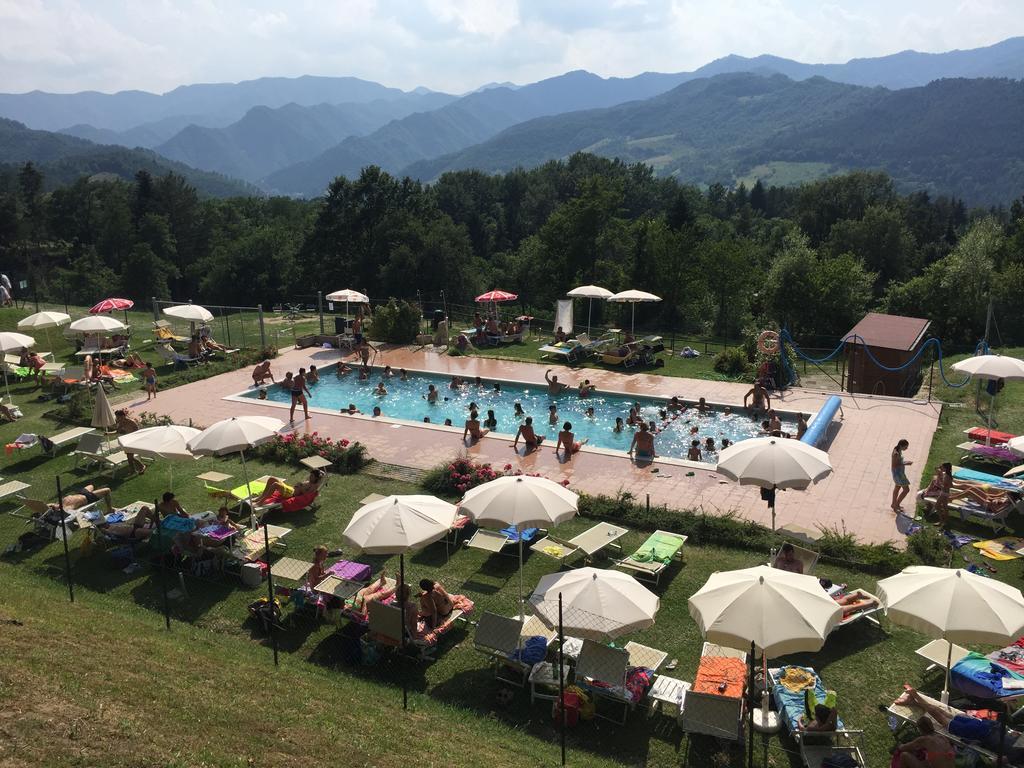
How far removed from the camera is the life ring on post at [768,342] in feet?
70.1

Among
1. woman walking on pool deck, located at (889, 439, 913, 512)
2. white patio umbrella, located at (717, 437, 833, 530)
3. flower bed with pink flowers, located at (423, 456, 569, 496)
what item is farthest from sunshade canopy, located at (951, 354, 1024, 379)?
flower bed with pink flowers, located at (423, 456, 569, 496)

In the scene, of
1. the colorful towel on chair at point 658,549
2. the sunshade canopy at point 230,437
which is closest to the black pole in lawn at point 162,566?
the sunshade canopy at point 230,437

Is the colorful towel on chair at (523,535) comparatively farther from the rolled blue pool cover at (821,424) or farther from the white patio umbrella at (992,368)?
the white patio umbrella at (992,368)

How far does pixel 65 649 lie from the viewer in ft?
25.1

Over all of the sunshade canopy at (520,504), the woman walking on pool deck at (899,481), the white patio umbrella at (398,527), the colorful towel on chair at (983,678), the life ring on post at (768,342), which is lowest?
the colorful towel on chair at (983,678)

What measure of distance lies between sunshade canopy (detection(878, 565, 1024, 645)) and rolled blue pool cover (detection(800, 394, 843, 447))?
8008mm

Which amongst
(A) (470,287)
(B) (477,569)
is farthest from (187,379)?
(A) (470,287)

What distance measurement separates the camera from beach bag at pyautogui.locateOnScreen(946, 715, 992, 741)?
6992 mm

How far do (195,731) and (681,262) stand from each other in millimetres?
35159

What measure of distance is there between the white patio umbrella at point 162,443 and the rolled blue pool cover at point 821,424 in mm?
12099

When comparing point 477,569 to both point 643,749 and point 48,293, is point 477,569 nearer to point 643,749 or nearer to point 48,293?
point 643,749

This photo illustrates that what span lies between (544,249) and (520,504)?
1456 inches

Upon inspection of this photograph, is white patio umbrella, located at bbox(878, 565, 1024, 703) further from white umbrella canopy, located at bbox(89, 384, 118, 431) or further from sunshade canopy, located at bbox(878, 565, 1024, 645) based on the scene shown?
white umbrella canopy, located at bbox(89, 384, 118, 431)

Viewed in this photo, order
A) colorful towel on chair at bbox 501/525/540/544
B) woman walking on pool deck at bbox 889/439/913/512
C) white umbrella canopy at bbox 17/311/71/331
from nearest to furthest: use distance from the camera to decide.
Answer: colorful towel on chair at bbox 501/525/540/544
woman walking on pool deck at bbox 889/439/913/512
white umbrella canopy at bbox 17/311/71/331
